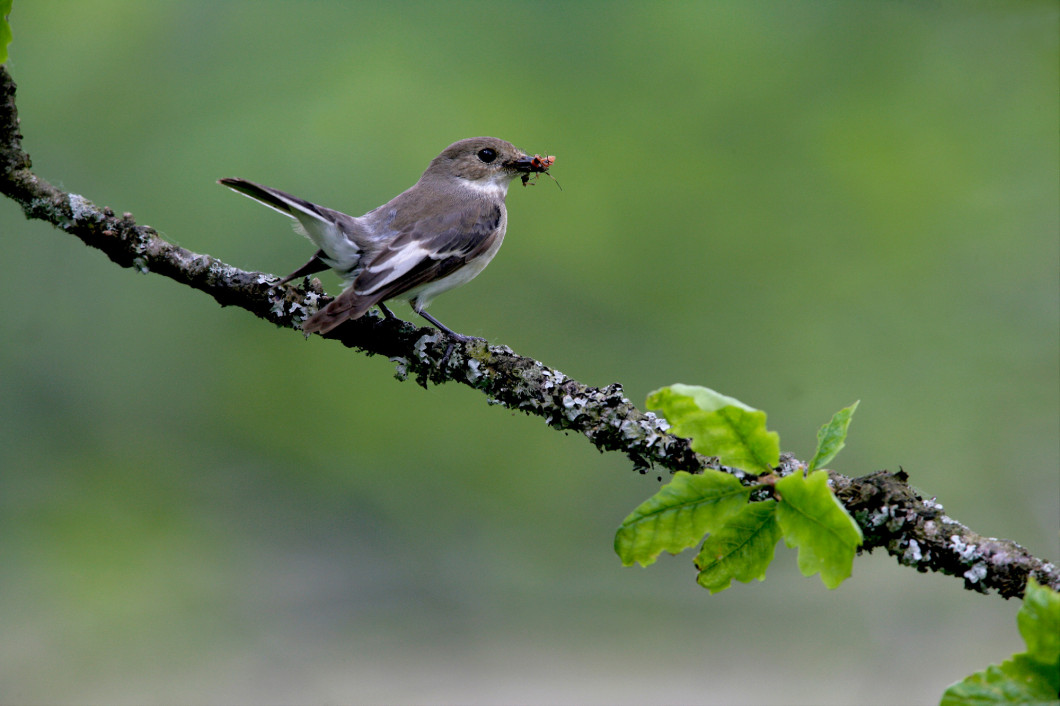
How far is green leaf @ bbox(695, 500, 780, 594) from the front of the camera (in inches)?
46.3

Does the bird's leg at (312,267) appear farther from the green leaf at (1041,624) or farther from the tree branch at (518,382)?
the green leaf at (1041,624)

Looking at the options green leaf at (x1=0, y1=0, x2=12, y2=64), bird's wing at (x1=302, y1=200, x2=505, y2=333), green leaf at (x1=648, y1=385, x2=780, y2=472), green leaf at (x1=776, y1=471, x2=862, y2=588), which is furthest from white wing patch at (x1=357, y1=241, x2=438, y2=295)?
green leaf at (x1=776, y1=471, x2=862, y2=588)

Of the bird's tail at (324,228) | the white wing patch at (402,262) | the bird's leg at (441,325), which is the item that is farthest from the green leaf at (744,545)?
the bird's tail at (324,228)

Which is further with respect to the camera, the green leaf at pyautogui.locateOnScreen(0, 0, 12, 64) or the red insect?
the red insect

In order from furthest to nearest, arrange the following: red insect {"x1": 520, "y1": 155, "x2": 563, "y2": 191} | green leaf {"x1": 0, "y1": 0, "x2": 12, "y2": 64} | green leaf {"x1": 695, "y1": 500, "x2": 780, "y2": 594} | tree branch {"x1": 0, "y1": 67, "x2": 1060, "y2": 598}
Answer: red insect {"x1": 520, "y1": 155, "x2": 563, "y2": 191} → green leaf {"x1": 0, "y1": 0, "x2": 12, "y2": 64} → tree branch {"x1": 0, "y1": 67, "x2": 1060, "y2": 598} → green leaf {"x1": 695, "y1": 500, "x2": 780, "y2": 594}

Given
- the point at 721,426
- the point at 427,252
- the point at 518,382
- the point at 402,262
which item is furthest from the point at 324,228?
the point at 721,426

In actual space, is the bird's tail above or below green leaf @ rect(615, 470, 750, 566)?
above

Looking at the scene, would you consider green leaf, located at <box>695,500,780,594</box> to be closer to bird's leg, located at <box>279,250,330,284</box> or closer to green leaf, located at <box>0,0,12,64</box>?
green leaf, located at <box>0,0,12,64</box>

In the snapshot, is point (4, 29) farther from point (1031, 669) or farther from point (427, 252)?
point (1031, 669)

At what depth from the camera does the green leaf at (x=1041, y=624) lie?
88cm

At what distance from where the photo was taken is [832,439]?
A: 48.3 inches

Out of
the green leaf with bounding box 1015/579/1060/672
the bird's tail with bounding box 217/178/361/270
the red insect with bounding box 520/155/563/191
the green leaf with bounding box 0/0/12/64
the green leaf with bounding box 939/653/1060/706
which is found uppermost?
the red insect with bounding box 520/155/563/191

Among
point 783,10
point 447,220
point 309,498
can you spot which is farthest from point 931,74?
point 309,498

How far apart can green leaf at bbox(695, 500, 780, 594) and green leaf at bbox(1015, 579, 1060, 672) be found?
332mm
